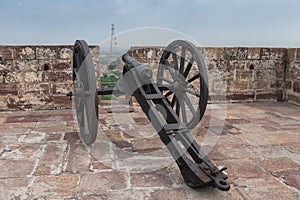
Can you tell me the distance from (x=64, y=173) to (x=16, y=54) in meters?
2.55

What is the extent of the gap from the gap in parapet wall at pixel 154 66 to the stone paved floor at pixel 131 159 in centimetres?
47

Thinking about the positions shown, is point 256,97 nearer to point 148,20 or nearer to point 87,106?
point 148,20

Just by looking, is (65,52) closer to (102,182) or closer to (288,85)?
(102,182)

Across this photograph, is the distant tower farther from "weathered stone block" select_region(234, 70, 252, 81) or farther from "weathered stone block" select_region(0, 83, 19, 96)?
"weathered stone block" select_region(234, 70, 252, 81)

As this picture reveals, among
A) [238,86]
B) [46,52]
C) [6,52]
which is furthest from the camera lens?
[238,86]

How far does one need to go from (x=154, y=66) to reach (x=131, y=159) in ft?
7.53

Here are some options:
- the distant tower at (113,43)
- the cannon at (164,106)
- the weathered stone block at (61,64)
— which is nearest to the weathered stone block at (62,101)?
the weathered stone block at (61,64)

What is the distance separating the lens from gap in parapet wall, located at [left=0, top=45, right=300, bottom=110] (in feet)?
13.8

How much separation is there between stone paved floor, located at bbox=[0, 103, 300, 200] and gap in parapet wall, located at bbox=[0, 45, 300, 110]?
47 cm

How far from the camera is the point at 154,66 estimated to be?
4574 mm

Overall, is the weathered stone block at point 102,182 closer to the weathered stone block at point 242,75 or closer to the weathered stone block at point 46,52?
the weathered stone block at point 46,52

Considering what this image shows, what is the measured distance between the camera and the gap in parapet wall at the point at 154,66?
421 centimetres

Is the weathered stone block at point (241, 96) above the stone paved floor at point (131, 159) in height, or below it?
above

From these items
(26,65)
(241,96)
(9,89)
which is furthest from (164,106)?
(241,96)
